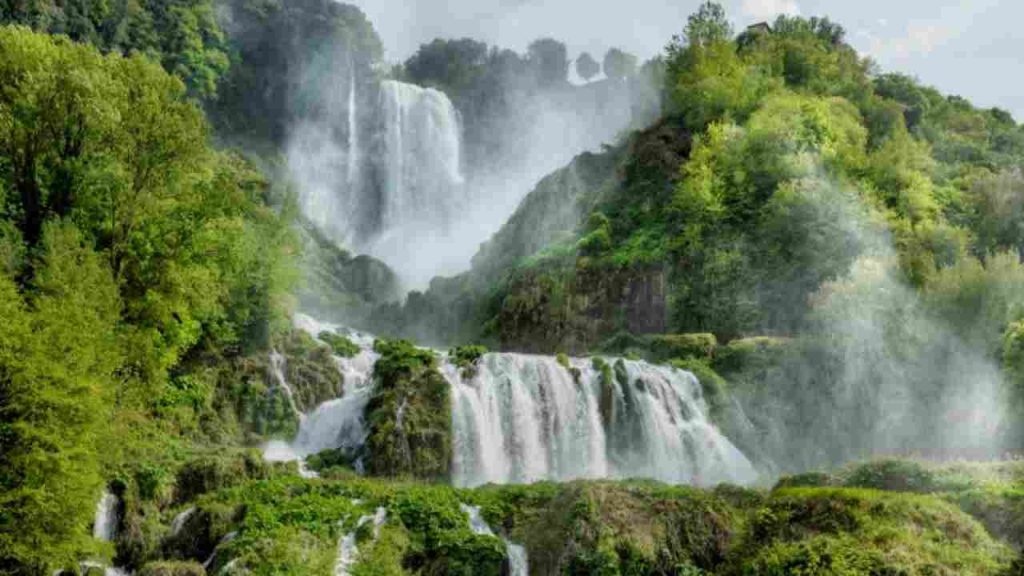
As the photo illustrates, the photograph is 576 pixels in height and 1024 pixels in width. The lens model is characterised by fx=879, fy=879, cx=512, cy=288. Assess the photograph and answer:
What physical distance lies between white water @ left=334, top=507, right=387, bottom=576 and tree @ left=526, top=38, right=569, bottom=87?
8579cm

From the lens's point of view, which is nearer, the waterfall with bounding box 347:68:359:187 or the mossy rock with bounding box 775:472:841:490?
the mossy rock with bounding box 775:472:841:490

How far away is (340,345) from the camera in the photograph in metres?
35.4

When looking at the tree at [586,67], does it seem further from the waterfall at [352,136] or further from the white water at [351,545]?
the white water at [351,545]

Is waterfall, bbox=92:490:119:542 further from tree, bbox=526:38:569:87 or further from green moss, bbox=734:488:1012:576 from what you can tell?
tree, bbox=526:38:569:87

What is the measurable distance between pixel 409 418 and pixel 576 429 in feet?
20.5

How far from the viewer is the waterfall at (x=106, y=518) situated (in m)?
21.8

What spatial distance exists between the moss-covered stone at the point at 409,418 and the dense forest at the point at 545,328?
0.10 metres

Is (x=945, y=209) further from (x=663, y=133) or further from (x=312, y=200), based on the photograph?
(x=312, y=200)

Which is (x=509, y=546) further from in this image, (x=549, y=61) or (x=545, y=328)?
(x=549, y=61)

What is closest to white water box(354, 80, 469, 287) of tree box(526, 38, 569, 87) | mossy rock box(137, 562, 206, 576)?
tree box(526, 38, 569, 87)

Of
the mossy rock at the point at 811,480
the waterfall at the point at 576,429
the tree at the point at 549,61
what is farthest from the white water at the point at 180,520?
the tree at the point at 549,61

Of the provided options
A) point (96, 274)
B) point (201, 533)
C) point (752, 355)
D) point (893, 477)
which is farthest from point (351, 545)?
point (752, 355)

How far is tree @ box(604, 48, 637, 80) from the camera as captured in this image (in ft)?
347

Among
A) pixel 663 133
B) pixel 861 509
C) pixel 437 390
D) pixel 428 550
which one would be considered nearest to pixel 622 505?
pixel 428 550
